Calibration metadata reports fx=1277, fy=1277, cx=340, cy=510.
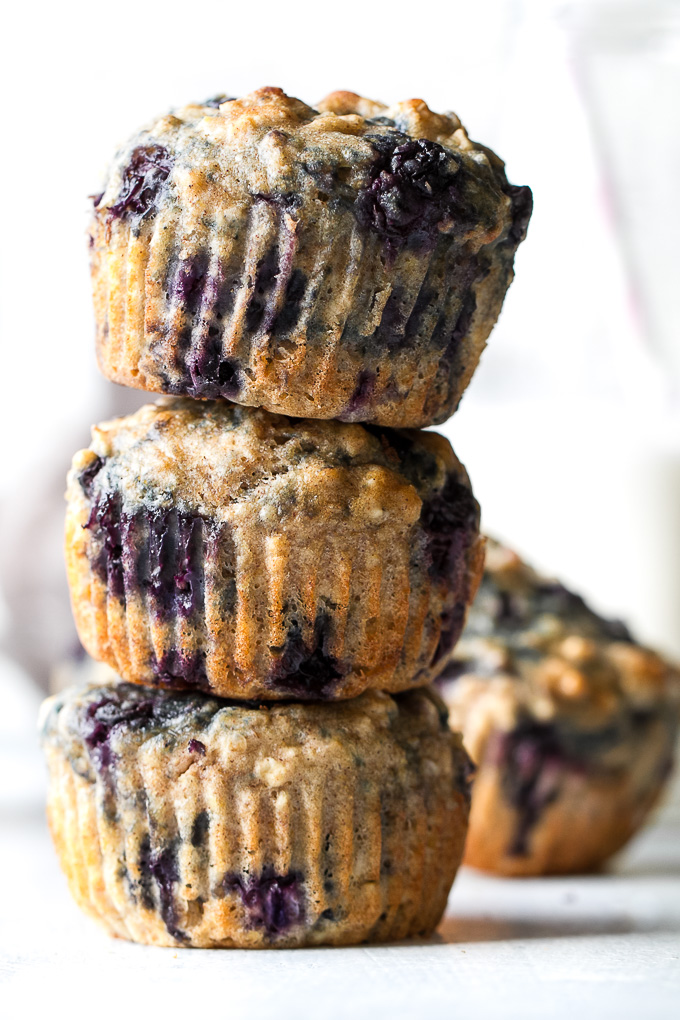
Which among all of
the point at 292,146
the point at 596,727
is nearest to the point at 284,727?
the point at 292,146

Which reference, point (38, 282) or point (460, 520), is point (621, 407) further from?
point (460, 520)

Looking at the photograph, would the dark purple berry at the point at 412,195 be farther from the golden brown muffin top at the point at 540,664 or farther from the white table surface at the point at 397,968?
the golden brown muffin top at the point at 540,664

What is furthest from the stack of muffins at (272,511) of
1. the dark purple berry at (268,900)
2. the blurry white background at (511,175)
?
the blurry white background at (511,175)

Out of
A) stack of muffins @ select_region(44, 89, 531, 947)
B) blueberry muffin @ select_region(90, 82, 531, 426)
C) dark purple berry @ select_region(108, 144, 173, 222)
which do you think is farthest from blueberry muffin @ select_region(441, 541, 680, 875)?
dark purple berry @ select_region(108, 144, 173, 222)

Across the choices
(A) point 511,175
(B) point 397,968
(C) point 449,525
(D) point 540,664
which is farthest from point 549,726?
(A) point 511,175

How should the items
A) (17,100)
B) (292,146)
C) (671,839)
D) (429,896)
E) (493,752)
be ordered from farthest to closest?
(17,100) → (671,839) → (493,752) → (429,896) → (292,146)

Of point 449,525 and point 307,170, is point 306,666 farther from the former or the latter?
point 307,170
